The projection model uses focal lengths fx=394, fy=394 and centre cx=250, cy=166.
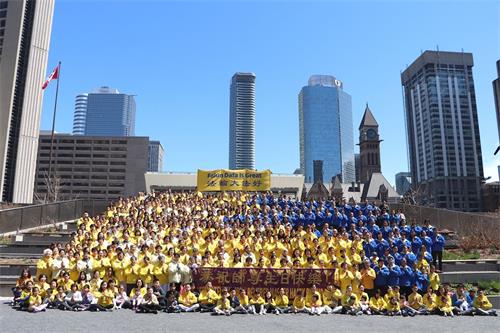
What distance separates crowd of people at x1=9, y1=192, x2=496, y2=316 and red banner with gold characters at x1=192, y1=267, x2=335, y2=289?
6.8 inches

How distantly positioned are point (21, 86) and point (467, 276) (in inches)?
3103

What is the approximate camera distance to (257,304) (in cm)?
1318

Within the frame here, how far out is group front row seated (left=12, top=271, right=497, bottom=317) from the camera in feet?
42.5

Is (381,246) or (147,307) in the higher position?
(381,246)

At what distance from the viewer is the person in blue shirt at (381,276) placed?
14266 millimetres

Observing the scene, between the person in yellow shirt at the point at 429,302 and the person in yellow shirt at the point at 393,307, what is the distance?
0.97 m

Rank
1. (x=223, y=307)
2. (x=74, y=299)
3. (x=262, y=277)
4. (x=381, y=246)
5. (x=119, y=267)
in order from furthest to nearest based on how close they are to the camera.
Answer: (x=381, y=246) → (x=119, y=267) → (x=262, y=277) → (x=74, y=299) → (x=223, y=307)

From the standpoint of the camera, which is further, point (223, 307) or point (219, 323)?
point (223, 307)

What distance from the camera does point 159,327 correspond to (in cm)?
1059

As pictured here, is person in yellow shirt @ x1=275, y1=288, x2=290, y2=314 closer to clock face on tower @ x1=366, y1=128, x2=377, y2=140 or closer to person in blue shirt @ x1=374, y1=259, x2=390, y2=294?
person in blue shirt @ x1=374, y1=259, x2=390, y2=294

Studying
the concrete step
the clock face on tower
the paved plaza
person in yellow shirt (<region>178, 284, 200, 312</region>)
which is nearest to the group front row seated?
person in yellow shirt (<region>178, 284, 200, 312</region>)

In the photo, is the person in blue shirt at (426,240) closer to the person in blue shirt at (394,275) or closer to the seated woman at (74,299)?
the person in blue shirt at (394,275)

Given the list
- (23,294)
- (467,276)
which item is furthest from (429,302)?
(23,294)

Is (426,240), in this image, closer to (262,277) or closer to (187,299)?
(262,277)
